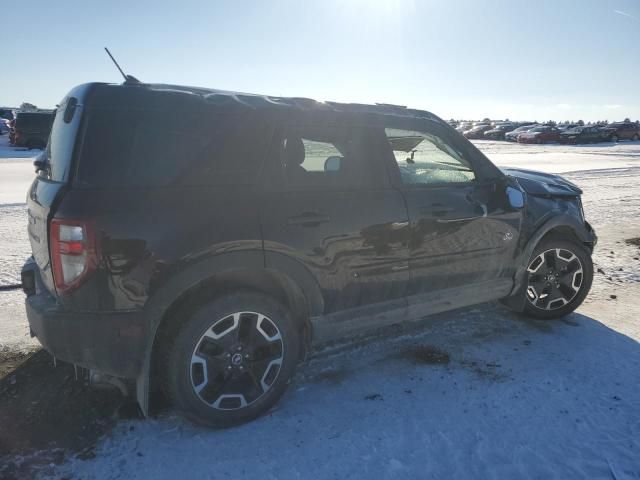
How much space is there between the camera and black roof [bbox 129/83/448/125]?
2717 mm

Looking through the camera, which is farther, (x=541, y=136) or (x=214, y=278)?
(x=541, y=136)

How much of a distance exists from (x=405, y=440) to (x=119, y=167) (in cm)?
216

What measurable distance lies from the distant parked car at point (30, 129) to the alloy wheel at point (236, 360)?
927 inches

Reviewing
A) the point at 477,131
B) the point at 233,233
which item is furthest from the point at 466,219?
the point at 477,131

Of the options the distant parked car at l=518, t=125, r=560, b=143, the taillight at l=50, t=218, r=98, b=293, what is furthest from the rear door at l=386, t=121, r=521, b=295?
the distant parked car at l=518, t=125, r=560, b=143

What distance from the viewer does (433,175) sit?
3.46 metres

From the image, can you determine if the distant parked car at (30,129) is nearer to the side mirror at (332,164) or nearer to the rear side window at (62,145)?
the rear side window at (62,145)

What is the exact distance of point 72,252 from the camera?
223cm

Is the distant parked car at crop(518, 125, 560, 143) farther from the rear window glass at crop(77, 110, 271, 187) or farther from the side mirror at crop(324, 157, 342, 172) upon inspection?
the rear window glass at crop(77, 110, 271, 187)

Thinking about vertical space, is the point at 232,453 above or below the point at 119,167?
below

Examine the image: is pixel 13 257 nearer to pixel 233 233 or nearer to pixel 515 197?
pixel 233 233

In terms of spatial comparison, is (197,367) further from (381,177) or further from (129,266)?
(381,177)

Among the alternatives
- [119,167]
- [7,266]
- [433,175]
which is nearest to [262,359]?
[119,167]

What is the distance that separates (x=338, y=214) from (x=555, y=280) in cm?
239
